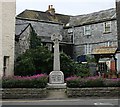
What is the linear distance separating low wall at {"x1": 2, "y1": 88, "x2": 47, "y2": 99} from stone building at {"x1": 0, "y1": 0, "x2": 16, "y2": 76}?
6633 millimetres

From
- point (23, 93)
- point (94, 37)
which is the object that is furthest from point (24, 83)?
point (94, 37)

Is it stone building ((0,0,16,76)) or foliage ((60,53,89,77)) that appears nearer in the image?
stone building ((0,0,16,76))

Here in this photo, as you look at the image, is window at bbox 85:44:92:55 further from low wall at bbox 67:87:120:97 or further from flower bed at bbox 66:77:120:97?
low wall at bbox 67:87:120:97

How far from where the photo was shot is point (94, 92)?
57.8 feet

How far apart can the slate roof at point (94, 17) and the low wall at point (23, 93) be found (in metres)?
20.2

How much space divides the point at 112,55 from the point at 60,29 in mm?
11514

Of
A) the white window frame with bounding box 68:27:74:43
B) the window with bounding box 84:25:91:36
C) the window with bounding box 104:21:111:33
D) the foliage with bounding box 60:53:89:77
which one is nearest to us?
the foliage with bounding box 60:53:89:77

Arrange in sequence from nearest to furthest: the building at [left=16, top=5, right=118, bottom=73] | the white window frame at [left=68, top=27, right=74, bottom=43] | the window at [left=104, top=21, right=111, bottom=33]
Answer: the building at [left=16, top=5, right=118, bottom=73], the window at [left=104, top=21, right=111, bottom=33], the white window frame at [left=68, top=27, right=74, bottom=43]

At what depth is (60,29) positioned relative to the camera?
40.4 meters

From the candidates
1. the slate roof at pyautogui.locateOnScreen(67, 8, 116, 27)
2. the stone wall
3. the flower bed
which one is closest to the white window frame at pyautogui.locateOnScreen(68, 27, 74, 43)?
the stone wall

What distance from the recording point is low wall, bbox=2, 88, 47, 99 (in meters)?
17.5

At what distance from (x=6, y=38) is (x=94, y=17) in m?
17.1

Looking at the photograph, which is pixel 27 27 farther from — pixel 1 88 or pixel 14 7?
pixel 1 88

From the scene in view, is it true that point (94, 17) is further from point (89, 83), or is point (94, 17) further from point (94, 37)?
point (89, 83)
